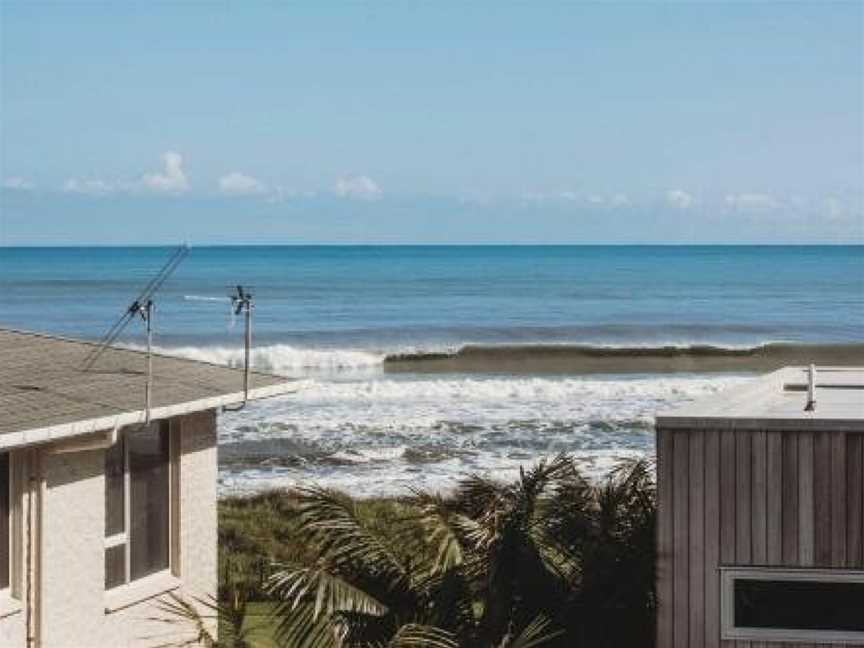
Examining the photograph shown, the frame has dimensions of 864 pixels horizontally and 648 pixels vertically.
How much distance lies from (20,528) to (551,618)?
4049 mm

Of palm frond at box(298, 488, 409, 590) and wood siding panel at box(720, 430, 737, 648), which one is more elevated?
wood siding panel at box(720, 430, 737, 648)

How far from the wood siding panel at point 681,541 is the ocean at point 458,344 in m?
4.50

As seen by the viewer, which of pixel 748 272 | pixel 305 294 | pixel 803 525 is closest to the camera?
pixel 803 525

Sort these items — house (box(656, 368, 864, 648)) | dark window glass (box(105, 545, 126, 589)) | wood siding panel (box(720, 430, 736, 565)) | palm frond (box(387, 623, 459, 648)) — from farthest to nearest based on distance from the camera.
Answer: dark window glass (box(105, 545, 126, 589)) < wood siding panel (box(720, 430, 736, 565)) < house (box(656, 368, 864, 648)) < palm frond (box(387, 623, 459, 648))

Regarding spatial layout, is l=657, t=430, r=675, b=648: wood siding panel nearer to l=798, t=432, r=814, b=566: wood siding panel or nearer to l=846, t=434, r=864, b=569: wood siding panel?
l=798, t=432, r=814, b=566: wood siding panel

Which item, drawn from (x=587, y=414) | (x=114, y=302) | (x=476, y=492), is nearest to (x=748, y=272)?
(x=114, y=302)

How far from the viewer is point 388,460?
32469 millimetres

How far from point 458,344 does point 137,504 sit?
52.0 meters

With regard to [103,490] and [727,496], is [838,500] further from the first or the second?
[103,490]

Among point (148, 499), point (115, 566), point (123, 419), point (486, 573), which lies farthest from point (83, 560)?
point (486, 573)

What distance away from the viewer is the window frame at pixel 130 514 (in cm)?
1401

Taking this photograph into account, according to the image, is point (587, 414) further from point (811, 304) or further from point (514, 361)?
point (811, 304)

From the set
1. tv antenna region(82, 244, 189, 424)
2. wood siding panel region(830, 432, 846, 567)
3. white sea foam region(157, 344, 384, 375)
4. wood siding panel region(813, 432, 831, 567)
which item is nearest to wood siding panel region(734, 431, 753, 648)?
wood siding panel region(813, 432, 831, 567)

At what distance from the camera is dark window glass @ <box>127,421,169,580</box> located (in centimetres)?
1426
